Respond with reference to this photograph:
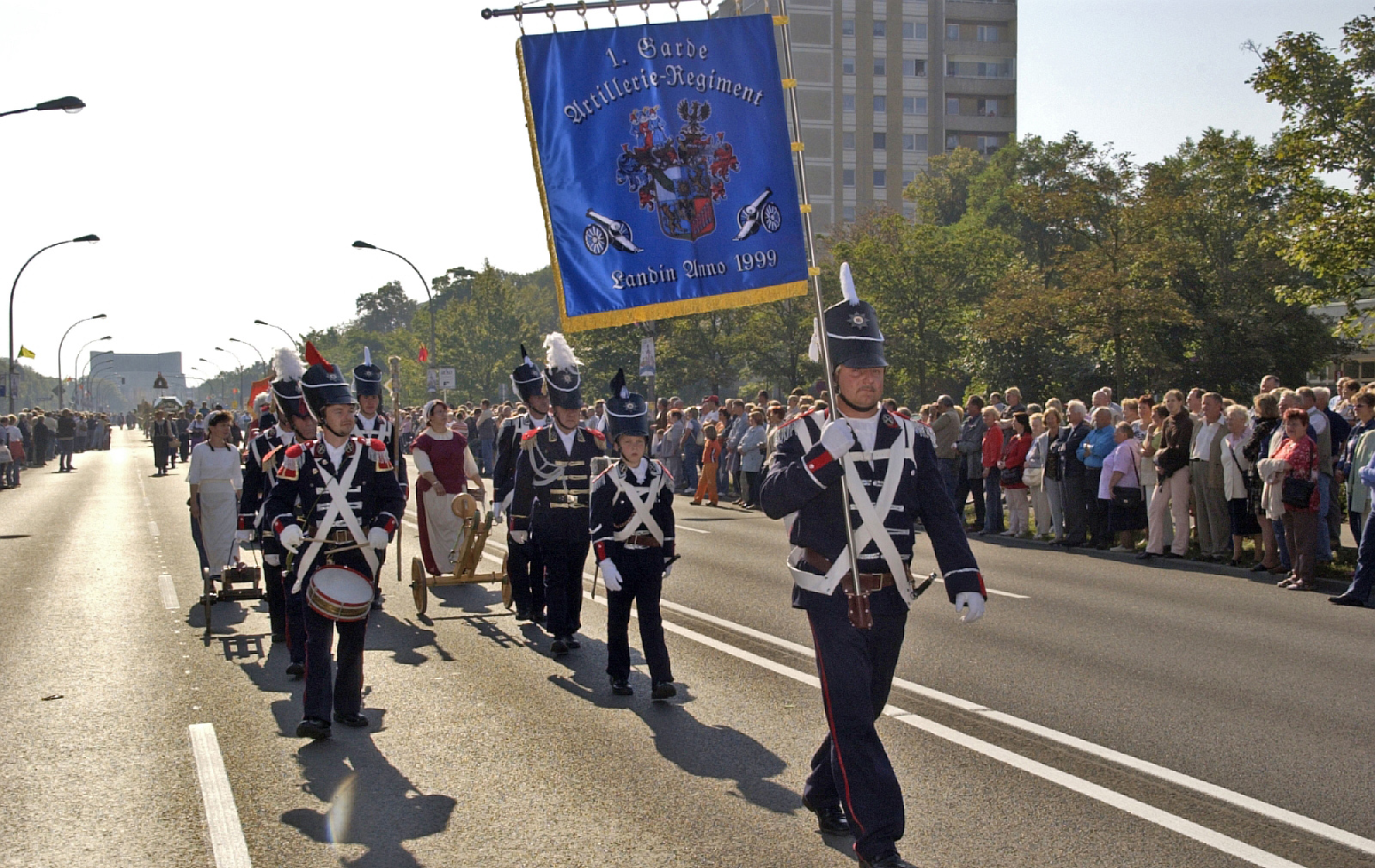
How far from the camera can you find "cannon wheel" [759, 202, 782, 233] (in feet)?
26.7

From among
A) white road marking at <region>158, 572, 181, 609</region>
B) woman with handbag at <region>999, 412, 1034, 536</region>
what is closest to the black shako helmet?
white road marking at <region>158, 572, 181, 609</region>

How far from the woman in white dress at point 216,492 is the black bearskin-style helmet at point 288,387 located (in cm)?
258

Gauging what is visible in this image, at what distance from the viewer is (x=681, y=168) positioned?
8.39m

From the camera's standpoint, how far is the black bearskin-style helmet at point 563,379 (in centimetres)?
1098

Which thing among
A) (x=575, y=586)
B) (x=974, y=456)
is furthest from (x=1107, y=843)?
(x=974, y=456)

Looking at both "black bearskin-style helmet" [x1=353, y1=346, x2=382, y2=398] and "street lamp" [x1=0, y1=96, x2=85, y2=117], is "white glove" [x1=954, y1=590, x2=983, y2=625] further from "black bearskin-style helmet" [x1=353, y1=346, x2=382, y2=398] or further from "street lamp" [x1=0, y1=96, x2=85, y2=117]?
"street lamp" [x1=0, y1=96, x2=85, y2=117]

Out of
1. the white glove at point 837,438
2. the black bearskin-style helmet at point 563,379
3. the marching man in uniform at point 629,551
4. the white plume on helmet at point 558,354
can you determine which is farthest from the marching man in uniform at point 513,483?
the white glove at point 837,438

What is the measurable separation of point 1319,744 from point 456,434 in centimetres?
946

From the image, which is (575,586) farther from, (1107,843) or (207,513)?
(1107,843)

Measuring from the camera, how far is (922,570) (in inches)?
612

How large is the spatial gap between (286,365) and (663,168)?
376 centimetres

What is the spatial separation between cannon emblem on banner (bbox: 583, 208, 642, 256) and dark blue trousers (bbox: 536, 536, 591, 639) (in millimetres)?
2470

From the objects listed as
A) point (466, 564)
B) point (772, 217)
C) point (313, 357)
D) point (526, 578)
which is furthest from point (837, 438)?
point (466, 564)

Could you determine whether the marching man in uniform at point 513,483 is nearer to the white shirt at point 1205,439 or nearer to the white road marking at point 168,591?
the white road marking at point 168,591
